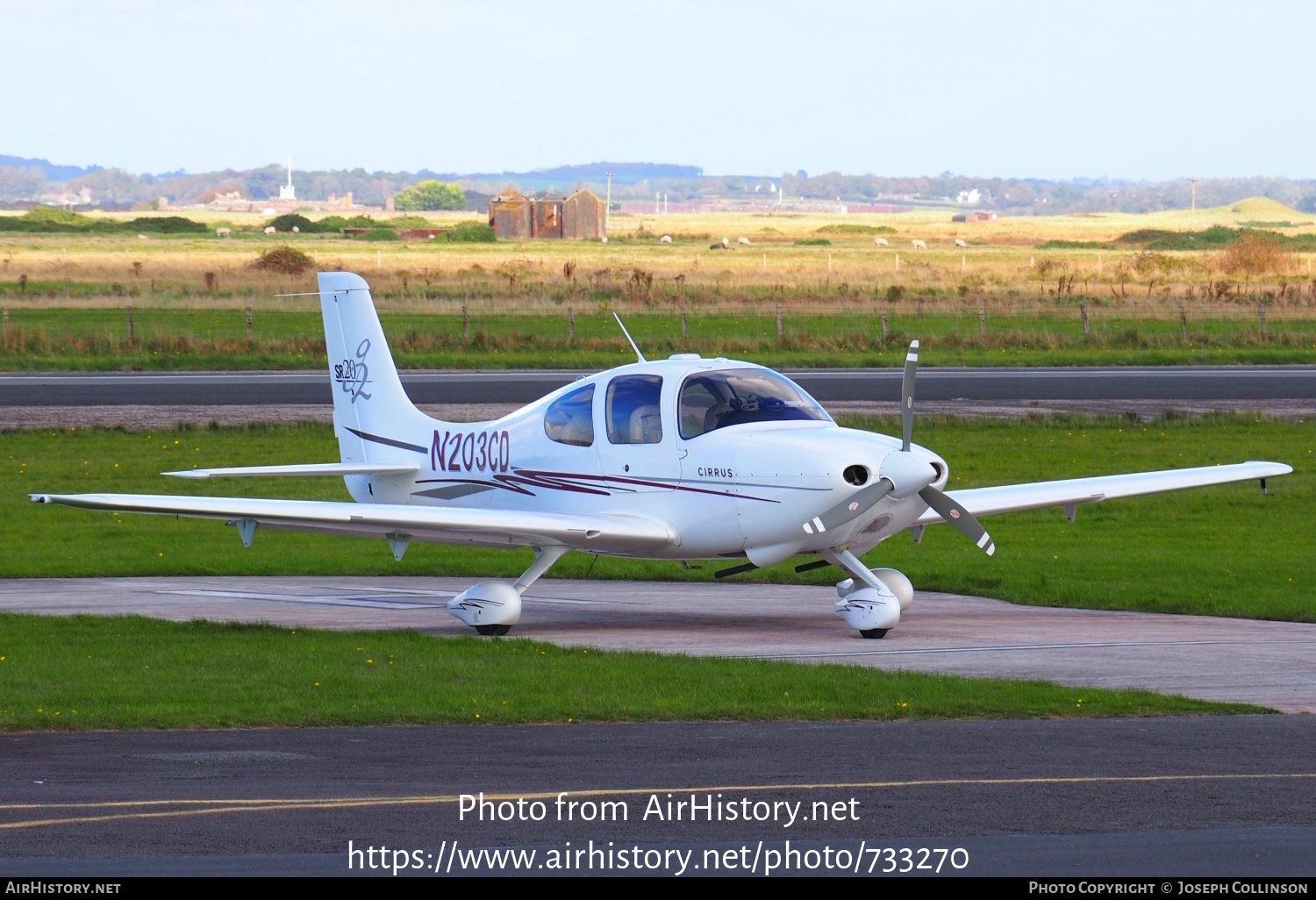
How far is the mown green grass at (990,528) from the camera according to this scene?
1822 centimetres

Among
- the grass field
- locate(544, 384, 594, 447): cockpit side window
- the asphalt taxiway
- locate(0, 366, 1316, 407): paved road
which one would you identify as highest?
locate(544, 384, 594, 447): cockpit side window

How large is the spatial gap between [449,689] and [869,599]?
452cm

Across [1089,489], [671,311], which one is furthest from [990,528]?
[671,311]

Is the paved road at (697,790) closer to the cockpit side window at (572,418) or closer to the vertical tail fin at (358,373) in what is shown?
the cockpit side window at (572,418)

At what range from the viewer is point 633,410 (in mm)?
15555

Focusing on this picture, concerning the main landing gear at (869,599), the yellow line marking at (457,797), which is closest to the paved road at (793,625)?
the main landing gear at (869,599)

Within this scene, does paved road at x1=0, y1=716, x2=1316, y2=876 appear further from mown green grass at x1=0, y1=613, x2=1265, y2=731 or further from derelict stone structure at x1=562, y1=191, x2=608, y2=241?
derelict stone structure at x1=562, y1=191, x2=608, y2=241

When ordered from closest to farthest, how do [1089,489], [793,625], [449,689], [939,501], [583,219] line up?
[449,689], [939,501], [793,625], [1089,489], [583,219]

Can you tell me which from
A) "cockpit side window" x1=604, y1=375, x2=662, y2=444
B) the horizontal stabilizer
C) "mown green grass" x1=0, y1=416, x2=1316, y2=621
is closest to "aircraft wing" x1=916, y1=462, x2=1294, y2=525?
"mown green grass" x1=0, y1=416, x2=1316, y2=621

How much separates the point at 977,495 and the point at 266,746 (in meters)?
8.55

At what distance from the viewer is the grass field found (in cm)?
4525

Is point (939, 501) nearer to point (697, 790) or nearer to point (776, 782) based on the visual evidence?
point (776, 782)

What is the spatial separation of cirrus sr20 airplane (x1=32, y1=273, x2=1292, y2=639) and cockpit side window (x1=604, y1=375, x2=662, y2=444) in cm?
1
